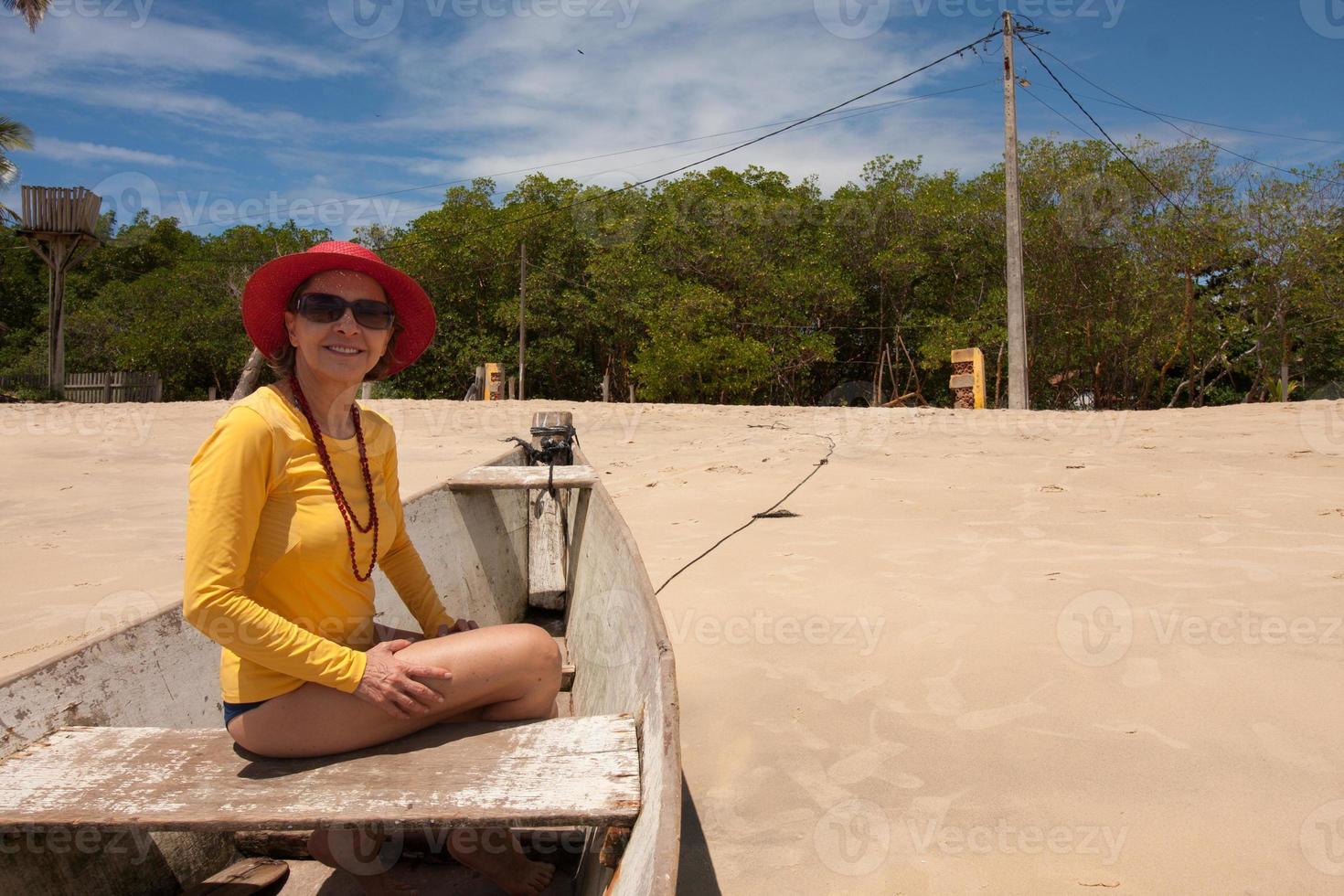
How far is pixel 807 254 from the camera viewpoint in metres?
22.2

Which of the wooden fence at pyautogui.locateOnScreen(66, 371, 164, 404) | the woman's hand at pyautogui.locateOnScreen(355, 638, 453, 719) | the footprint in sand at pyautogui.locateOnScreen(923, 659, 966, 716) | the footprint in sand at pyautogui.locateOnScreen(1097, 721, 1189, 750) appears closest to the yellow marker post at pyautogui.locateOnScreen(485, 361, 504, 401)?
the wooden fence at pyautogui.locateOnScreen(66, 371, 164, 404)

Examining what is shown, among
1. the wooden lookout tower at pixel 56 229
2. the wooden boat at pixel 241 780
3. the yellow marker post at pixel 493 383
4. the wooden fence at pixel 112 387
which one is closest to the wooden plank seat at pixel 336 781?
the wooden boat at pixel 241 780

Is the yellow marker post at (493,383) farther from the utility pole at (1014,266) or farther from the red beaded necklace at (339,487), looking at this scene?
the red beaded necklace at (339,487)

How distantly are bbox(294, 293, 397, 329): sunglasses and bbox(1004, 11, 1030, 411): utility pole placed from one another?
12825 mm

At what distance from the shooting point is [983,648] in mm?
3732

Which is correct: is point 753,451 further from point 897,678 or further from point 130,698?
point 130,698

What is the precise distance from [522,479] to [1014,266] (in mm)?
11585

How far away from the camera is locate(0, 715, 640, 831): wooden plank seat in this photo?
5.44 ft

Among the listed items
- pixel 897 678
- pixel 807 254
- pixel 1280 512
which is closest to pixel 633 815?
pixel 897 678

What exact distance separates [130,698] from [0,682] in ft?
1.14

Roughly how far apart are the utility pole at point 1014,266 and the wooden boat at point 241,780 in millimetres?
12146

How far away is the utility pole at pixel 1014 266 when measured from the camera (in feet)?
44.7

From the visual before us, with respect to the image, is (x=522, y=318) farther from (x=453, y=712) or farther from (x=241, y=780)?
(x=241, y=780)

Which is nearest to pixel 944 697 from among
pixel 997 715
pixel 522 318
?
pixel 997 715
